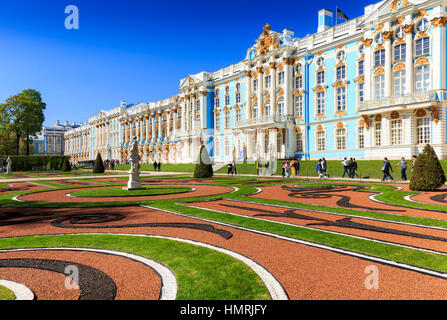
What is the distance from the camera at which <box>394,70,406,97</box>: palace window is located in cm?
2802

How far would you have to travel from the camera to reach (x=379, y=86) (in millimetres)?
29922

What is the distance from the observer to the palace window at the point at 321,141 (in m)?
36.2

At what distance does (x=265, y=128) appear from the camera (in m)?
39.0

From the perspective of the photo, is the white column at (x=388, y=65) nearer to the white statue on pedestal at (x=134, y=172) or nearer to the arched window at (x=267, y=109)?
the arched window at (x=267, y=109)

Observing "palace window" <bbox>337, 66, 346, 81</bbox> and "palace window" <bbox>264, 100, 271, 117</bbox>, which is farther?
"palace window" <bbox>264, 100, 271, 117</bbox>

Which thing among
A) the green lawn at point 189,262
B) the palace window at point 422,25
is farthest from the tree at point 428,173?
the palace window at point 422,25

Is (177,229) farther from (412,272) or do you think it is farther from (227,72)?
(227,72)

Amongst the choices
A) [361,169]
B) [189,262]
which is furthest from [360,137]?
[189,262]

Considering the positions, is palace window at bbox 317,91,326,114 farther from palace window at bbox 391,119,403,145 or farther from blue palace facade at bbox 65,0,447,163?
palace window at bbox 391,119,403,145

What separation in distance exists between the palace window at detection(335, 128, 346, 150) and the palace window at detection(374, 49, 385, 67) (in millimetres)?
7758

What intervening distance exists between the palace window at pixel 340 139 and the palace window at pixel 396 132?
6.05 metres

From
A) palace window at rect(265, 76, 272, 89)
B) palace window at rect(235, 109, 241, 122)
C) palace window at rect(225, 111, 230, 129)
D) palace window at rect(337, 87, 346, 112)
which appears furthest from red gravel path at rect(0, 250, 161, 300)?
palace window at rect(225, 111, 230, 129)

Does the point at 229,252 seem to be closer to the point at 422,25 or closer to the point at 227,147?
the point at 422,25

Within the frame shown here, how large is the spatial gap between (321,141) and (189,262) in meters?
34.8
